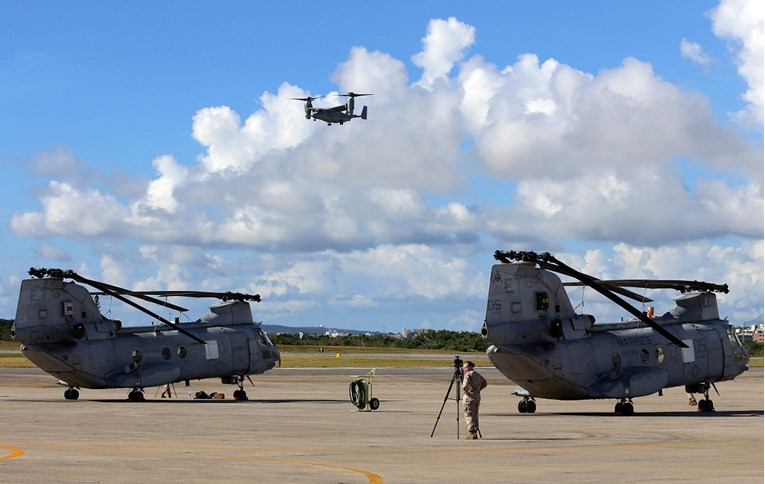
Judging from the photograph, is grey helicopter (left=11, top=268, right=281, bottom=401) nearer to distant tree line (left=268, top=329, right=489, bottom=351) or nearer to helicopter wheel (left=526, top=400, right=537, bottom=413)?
helicopter wheel (left=526, top=400, right=537, bottom=413)

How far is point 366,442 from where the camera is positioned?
27141 millimetres

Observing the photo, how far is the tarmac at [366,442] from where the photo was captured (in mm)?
19906

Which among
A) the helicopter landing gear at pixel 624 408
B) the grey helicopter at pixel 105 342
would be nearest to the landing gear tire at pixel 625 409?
the helicopter landing gear at pixel 624 408

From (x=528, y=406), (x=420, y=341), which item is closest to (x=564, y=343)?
(x=528, y=406)

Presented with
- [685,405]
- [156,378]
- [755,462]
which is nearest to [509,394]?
[685,405]

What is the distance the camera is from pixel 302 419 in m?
36.2

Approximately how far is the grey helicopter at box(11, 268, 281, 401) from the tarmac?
1192 millimetres

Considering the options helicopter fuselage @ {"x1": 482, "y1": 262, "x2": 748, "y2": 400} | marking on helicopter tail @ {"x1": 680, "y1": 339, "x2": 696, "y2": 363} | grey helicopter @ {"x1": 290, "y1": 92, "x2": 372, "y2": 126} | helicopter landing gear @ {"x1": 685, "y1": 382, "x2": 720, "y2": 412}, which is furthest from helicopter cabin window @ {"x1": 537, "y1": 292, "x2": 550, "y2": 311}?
grey helicopter @ {"x1": 290, "y1": 92, "x2": 372, "y2": 126}

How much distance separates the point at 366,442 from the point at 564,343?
1303 centimetres

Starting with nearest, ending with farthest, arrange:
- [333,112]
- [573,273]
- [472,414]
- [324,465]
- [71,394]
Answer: [324,465] → [472,414] → [573,273] → [71,394] → [333,112]

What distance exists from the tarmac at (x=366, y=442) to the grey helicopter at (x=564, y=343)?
3.23 feet

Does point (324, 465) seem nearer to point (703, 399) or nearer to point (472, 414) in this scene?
point (472, 414)

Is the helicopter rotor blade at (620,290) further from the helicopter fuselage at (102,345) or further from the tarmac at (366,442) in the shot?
the helicopter fuselage at (102,345)

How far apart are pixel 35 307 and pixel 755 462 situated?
3231 centimetres
